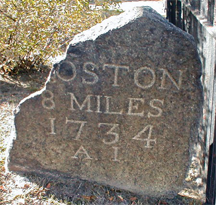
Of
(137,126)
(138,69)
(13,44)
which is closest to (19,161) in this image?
(137,126)

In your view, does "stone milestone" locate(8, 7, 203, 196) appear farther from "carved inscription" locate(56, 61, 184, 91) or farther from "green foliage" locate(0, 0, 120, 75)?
"green foliage" locate(0, 0, 120, 75)

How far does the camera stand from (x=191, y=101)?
2.34 metres

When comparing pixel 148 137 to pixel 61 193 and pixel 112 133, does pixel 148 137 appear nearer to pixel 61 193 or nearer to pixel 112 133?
pixel 112 133

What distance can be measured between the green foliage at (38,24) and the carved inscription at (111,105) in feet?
7.47

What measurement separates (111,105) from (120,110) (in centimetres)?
8

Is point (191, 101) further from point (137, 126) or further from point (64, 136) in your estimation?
point (64, 136)

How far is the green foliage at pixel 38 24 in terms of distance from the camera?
454 cm

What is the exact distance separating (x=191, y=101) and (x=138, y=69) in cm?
45

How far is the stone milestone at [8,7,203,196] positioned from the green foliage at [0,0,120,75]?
86.6 inches

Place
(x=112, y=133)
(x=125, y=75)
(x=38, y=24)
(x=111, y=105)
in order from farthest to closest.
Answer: (x=38, y=24), (x=112, y=133), (x=111, y=105), (x=125, y=75)

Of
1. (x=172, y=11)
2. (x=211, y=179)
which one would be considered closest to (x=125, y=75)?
(x=211, y=179)

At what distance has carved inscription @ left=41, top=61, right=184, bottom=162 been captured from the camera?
7.57ft

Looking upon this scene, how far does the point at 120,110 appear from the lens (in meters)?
2.45

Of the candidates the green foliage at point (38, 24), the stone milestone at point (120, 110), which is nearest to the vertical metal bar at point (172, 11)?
the green foliage at point (38, 24)
